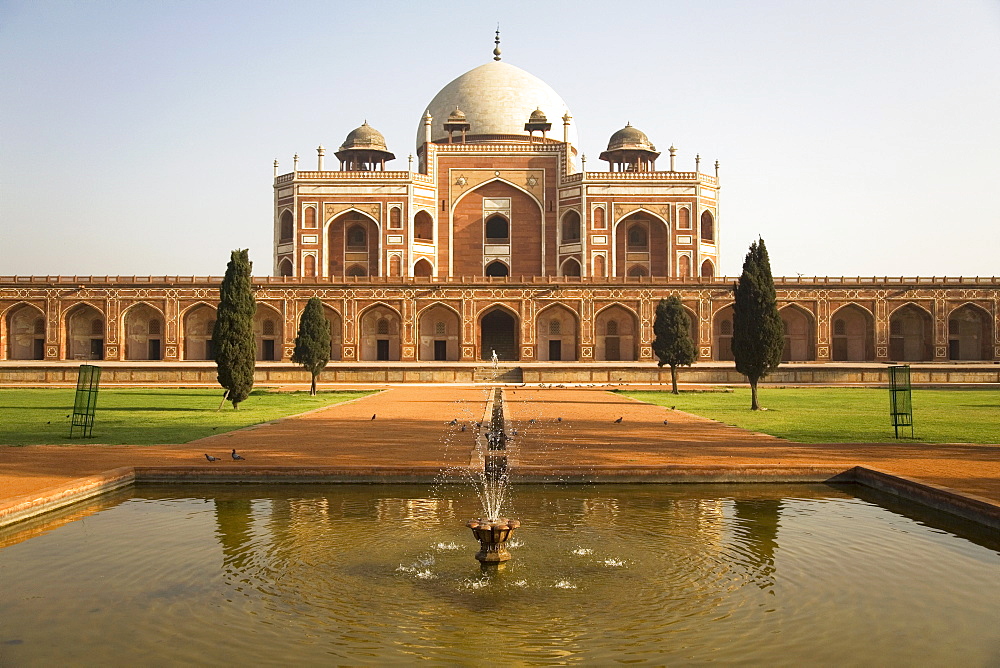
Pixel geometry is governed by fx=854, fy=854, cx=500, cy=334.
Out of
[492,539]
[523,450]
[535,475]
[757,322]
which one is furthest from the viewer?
[757,322]

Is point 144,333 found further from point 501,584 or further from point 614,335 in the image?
point 501,584

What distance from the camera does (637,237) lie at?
33.8 meters

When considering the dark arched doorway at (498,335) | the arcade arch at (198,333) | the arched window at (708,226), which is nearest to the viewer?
the arcade arch at (198,333)

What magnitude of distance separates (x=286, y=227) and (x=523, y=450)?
2750 cm

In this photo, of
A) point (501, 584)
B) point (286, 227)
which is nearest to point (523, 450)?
point (501, 584)

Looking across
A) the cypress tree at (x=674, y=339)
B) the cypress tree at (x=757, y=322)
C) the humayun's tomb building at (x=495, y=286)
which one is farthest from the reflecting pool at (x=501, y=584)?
the humayun's tomb building at (x=495, y=286)

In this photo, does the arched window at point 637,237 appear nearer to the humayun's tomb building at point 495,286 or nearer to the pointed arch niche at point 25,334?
the humayun's tomb building at point 495,286

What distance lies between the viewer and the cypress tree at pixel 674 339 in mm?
19438

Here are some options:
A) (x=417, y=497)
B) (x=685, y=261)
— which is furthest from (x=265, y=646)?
(x=685, y=261)

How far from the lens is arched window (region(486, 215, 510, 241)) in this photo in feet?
112

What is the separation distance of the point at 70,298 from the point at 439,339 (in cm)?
1220

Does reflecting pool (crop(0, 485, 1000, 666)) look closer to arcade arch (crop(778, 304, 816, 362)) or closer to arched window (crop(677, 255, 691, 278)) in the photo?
arcade arch (crop(778, 304, 816, 362))

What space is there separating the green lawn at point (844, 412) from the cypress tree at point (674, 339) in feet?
2.72

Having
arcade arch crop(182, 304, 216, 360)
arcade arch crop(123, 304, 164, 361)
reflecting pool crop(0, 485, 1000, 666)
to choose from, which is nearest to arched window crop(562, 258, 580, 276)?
arcade arch crop(182, 304, 216, 360)
